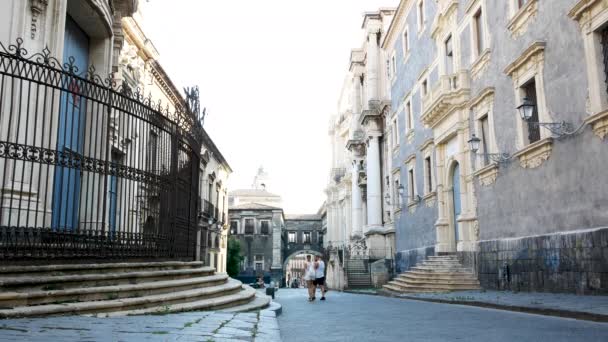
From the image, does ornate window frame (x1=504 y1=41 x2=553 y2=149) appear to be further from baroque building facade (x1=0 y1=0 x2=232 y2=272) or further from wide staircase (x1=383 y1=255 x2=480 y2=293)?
baroque building facade (x1=0 y1=0 x2=232 y2=272)

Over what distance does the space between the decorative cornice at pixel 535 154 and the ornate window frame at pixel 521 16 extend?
3036 mm

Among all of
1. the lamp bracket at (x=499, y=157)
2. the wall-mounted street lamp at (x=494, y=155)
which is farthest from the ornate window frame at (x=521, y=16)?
the lamp bracket at (x=499, y=157)

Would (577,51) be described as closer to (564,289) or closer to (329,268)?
(564,289)

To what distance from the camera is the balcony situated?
17891 millimetres

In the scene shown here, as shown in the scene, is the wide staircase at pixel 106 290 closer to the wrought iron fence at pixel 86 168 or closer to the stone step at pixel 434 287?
the wrought iron fence at pixel 86 168

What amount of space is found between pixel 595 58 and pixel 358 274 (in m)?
19.4

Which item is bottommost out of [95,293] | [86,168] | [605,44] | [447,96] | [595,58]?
[95,293]

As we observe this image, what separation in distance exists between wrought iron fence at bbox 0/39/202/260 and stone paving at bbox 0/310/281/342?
1742 mm

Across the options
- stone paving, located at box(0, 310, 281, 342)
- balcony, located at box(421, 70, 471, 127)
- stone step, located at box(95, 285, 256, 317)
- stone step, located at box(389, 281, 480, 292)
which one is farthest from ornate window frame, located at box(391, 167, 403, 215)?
stone paving, located at box(0, 310, 281, 342)

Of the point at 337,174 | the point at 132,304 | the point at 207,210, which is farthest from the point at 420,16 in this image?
the point at 337,174

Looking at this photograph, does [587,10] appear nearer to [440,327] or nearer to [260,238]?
[440,327]

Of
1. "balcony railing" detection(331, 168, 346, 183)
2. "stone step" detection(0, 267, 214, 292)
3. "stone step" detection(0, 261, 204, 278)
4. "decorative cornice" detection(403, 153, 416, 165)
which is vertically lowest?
"stone step" detection(0, 267, 214, 292)

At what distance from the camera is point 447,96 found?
1842cm

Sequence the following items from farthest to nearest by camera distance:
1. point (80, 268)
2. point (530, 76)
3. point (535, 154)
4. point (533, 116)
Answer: point (533, 116)
point (530, 76)
point (535, 154)
point (80, 268)
